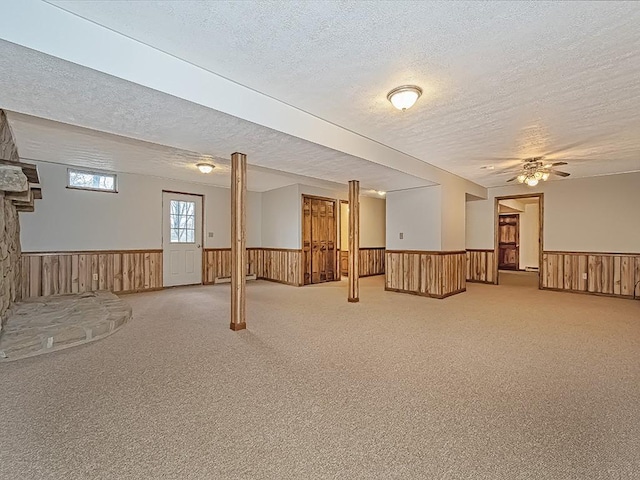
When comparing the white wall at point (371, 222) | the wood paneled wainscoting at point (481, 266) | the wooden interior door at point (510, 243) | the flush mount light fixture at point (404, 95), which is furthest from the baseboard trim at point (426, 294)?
the wooden interior door at point (510, 243)

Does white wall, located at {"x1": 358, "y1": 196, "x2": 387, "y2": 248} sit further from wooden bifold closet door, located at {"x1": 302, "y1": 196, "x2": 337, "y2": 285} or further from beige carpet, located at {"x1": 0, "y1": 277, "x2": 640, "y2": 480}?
beige carpet, located at {"x1": 0, "y1": 277, "x2": 640, "y2": 480}

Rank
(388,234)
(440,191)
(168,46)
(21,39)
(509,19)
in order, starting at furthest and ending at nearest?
(388,234) → (440,191) → (168,46) → (509,19) → (21,39)

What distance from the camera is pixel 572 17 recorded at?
1.98 meters

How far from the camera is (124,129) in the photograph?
3168 millimetres

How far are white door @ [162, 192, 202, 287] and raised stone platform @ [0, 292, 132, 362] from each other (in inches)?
83.3

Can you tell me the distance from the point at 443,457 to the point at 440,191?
16.7 ft

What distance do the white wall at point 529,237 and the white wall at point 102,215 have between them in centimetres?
1086

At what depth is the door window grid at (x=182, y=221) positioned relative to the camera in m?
7.26

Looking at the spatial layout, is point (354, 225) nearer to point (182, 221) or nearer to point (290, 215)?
point (290, 215)

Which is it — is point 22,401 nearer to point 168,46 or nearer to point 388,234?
point 168,46

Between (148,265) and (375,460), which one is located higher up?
(148,265)

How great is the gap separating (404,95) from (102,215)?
6036mm

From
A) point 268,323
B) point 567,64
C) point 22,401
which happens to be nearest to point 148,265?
point 268,323

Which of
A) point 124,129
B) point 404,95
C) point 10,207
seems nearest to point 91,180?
point 10,207
